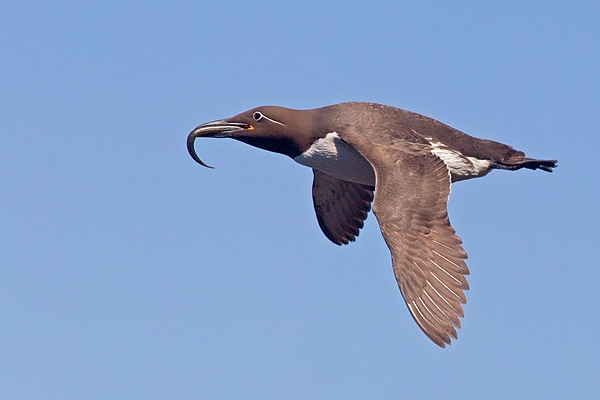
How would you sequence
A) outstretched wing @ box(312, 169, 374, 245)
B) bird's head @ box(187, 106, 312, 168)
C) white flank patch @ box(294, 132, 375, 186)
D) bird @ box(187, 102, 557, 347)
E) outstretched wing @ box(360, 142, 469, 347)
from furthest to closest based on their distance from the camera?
outstretched wing @ box(312, 169, 374, 245) < bird's head @ box(187, 106, 312, 168) < white flank patch @ box(294, 132, 375, 186) < bird @ box(187, 102, 557, 347) < outstretched wing @ box(360, 142, 469, 347)

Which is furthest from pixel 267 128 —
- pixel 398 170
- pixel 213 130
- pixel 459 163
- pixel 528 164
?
pixel 528 164

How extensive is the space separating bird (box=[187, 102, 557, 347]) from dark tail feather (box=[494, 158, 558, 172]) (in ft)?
0.05

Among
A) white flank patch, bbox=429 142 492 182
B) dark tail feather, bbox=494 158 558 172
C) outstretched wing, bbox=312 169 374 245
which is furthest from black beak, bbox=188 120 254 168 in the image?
dark tail feather, bbox=494 158 558 172

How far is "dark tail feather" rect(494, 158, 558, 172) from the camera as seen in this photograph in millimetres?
14859

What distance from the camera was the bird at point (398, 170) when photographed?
467 inches

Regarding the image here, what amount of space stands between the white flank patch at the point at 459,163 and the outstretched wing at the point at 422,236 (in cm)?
58

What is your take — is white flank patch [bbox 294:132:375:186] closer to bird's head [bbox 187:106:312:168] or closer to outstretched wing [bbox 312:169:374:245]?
bird's head [bbox 187:106:312:168]

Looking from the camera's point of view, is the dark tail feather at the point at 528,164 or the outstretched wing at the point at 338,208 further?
the outstretched wing at the point at 338,208

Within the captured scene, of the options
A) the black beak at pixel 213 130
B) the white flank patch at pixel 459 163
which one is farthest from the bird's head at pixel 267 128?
the white flank patch at pixel 459 163

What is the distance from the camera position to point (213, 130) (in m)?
14.4

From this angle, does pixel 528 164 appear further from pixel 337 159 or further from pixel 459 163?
pixel 337 159

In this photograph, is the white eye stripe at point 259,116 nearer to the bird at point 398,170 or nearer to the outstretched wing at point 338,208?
the bird at point 398,170

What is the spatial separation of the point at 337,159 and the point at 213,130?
181 cm

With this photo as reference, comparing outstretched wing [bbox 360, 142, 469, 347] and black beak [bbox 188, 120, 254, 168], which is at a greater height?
black beak [bbox 188, 120, 254, 168]
